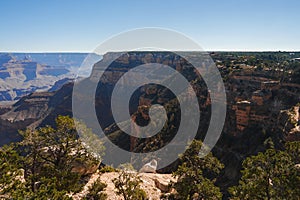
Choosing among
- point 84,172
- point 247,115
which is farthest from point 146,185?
point 247,115

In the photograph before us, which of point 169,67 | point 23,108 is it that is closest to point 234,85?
point 169,67

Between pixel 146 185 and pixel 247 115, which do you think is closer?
pixel 146 185

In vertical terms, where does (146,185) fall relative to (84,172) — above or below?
below

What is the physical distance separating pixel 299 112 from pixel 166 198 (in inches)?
1078

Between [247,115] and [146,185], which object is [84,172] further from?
[247,115]

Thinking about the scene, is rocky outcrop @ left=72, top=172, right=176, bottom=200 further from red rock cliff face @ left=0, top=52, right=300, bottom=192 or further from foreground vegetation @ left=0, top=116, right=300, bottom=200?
red rock cliff face @ left=0, top=52, right=300, bottom=192

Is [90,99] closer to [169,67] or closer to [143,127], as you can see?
[169,67]

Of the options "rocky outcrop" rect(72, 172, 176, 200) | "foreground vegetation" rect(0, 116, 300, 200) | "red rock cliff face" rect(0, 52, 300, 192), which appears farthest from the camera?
"red rock cliff face" rect(0, 52, 300, 192)

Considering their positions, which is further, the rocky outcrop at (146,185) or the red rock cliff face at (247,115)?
the red rock cliff face at (247,115)

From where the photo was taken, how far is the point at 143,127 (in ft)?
201

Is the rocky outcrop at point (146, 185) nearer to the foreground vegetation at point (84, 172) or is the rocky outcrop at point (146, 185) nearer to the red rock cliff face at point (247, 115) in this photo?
the foreground vegetation at point (84, 172)

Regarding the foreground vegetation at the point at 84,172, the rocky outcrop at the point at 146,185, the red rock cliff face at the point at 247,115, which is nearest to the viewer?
the foreground vegetation at the point at 84,172

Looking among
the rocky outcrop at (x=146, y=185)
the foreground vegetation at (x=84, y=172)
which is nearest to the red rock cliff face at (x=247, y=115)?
the rocky outcrop at (x=146, y=185)

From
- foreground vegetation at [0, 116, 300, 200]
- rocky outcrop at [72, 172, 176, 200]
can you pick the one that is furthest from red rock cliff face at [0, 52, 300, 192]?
foreground vegetation at [0, 116, 300, 200]
